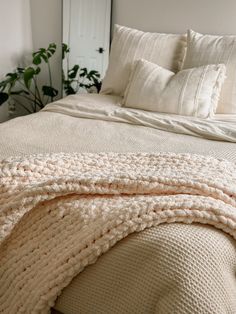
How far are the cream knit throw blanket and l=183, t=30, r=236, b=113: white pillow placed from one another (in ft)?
3.18

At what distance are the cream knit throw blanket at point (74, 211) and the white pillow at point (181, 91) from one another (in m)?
0.84

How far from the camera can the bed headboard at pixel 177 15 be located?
7.84 ft

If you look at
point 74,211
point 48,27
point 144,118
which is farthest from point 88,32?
point 74,211

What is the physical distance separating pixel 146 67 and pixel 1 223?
4.60 feet

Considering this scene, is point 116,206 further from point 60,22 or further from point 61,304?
point 60,22

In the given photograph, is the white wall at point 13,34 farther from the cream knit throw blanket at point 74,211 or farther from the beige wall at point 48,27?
the cream knit throw blanket at point 74,211

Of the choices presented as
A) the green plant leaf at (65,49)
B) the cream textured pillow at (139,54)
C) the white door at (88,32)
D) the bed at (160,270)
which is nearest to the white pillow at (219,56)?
the cream textured pillow at (139,54)

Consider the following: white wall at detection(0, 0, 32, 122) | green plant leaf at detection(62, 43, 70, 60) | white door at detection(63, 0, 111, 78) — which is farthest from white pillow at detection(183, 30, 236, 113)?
white wall at detection(0, 0, 32, 122)

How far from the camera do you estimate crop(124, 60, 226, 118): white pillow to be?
1.91 metres

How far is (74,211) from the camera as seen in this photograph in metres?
0.93

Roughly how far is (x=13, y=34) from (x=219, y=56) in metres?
1.64

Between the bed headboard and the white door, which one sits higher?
the bed headboard

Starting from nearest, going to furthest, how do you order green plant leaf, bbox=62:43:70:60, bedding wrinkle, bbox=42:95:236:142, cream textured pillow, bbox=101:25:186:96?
bedding wrinkle, bbox=42:95:236:142
cream textured pillow, bbox=101:25:186:96
green plant leaf, bbox=62:43:70:60

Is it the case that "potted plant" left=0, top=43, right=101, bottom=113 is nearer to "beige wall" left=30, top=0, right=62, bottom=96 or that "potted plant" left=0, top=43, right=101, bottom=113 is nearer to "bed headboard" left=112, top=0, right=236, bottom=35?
"beige wall" left=30, top=0, right=62, bottom=96
